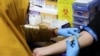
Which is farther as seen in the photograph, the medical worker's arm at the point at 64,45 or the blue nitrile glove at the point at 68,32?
the blue nitrile glove at the point at 68,32

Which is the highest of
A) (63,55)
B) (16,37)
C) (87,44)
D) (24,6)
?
(24,6)

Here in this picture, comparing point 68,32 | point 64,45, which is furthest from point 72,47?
point 68,32

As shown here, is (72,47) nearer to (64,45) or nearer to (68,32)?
(64,45)

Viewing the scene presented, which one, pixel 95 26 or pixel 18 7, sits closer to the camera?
pixel 18 7

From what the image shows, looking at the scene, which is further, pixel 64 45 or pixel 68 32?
pixel 68 32

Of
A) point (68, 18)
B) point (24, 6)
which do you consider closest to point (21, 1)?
point (24, 6)

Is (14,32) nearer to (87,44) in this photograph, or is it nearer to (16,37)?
(16,37)

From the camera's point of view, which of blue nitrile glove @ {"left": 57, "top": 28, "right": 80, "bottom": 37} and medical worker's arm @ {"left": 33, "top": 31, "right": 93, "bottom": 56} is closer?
medical worker's arm @ {"left": 33, "top": 31, "right": 93, "bottom": 56}

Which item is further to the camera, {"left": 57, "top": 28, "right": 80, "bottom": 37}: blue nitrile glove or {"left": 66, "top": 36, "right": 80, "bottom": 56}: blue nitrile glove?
{"left": 57, "top": 28, "right": 80, "bottom": 37}: blue nitrile glove

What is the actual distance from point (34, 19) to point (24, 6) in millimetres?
817

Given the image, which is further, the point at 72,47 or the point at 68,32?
the point at 68,32

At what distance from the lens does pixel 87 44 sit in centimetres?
102

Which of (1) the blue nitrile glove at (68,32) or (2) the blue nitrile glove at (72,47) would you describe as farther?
(1) the blue nitrile glove at (68,32)

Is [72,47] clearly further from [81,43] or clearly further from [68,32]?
[68,32]
